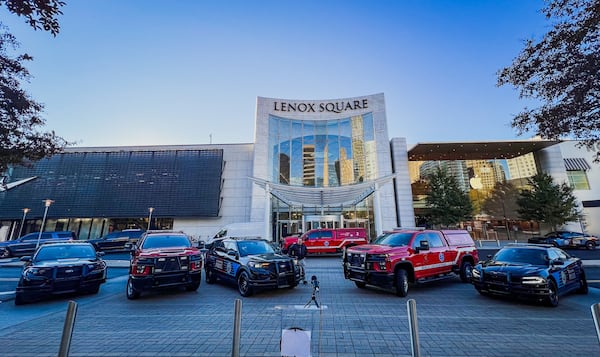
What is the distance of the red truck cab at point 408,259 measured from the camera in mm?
7719

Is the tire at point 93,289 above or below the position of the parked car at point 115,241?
below

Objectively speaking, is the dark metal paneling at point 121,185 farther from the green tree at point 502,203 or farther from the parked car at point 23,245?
the green tree at point 502,203

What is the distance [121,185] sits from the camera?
31.9 meters

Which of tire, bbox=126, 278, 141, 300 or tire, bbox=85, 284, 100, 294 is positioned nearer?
tire, bbox=126, 278, 141, 300

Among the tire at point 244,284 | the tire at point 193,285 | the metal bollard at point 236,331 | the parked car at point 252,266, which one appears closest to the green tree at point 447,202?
the parked car at point 252,266

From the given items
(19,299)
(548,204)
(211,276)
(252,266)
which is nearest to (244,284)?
(252,266)

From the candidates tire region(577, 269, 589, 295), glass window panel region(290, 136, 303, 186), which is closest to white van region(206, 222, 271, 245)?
glass window panel region(290, 136, 303, 186)

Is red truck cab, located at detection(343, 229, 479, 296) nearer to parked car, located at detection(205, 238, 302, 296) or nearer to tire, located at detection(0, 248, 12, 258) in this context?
parked car, located at detection(205, 238, 302, 296)

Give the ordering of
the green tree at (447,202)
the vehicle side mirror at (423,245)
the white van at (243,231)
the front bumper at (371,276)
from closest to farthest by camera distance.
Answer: the front bumper at (371,276), the vehicle side mirror at (423,245), the white van at (243,231), the green tree at (447,202)

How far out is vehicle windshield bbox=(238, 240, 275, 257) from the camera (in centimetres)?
891

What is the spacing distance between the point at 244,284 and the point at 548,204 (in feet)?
116

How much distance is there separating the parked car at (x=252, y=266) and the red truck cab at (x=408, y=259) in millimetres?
2212

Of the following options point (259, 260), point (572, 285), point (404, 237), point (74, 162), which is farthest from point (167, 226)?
point (572, 285)

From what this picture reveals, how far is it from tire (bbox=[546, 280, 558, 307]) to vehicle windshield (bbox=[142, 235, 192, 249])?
11248mm
